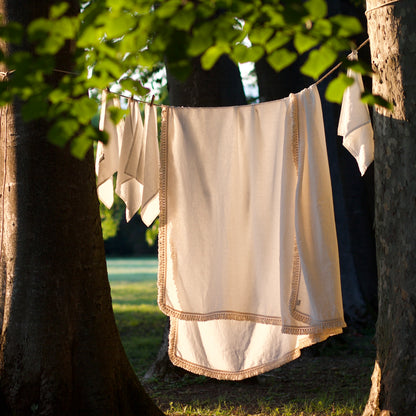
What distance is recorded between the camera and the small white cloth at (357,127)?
3328mm

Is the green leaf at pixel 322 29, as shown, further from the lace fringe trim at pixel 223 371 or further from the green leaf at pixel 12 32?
the lace fringe trim at pixel 223 371

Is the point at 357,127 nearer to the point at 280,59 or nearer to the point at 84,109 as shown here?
the point at 280,59

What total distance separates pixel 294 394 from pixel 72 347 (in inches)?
81.9

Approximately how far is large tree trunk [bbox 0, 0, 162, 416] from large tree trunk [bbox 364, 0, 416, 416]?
1381 millimetres

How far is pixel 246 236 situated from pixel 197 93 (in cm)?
211

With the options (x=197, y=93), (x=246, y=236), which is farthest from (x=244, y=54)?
(x=197, y=93)

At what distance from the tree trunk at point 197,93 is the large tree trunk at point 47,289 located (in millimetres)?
1941

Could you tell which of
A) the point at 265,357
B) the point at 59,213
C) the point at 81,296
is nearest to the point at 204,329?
the point at 265,357

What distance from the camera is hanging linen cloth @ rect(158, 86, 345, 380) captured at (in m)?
3.36

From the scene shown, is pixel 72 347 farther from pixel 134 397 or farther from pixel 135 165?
pixel 135 165

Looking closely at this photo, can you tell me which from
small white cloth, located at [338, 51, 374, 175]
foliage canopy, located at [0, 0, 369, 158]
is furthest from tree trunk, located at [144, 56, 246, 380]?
foliage canopy, located at [0, 0, 369, 158]

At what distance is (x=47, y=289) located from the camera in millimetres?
3355

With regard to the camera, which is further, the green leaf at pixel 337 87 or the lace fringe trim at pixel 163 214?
the lace fringe trim at pixel 163 214

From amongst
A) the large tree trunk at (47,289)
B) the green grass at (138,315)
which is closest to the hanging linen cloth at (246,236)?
the large tree trunk at (47,289)
